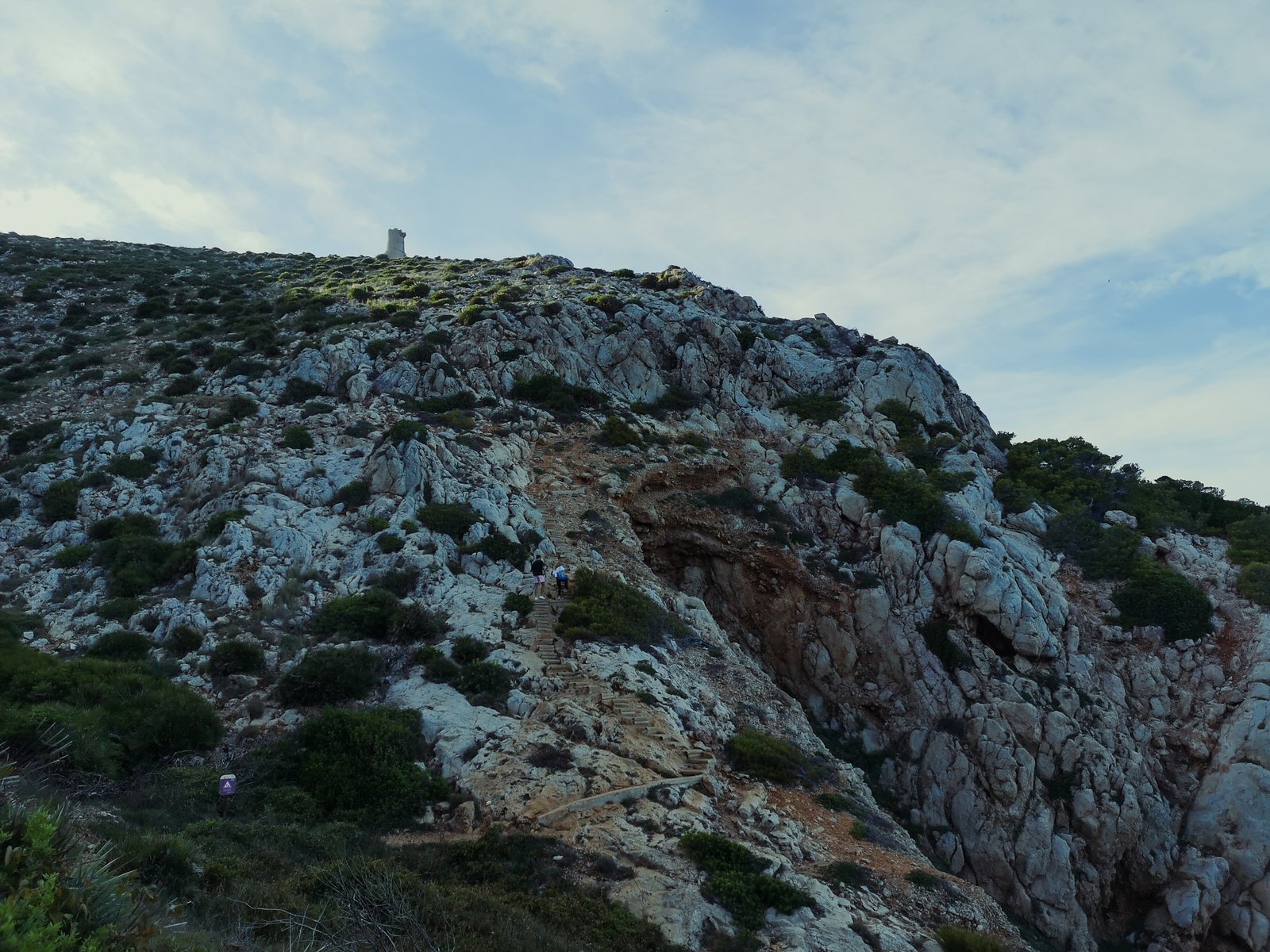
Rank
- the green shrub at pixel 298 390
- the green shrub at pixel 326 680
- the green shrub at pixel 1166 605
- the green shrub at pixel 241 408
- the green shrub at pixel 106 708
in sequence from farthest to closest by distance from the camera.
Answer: the green shrub at pixel 298 390
the green shrub at pixel 241 408
the green shrub at pixel 1166 605
the green shrub at pixel 326 680
the green shrub at pixel 106 708

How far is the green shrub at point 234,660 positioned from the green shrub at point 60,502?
1089 cm

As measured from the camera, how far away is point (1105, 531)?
32.9m

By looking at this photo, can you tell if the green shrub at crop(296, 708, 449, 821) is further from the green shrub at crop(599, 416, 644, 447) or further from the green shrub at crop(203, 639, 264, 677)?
the green shrub at crop(599, 416, 644, 447)

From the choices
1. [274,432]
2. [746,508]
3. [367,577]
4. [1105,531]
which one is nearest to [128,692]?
[367,577]

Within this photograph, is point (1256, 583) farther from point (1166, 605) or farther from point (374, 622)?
point (374, 622)

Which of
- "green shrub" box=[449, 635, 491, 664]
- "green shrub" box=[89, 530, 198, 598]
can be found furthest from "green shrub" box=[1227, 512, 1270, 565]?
"green shrub" box=[89, 530, 198, 598]

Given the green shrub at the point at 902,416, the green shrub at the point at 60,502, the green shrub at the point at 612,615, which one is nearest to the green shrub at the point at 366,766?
the green shrub at the point at 612,615

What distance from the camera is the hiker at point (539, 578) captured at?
23266mm

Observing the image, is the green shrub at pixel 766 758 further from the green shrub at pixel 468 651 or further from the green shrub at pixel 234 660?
the green shrub at pixel 234 660

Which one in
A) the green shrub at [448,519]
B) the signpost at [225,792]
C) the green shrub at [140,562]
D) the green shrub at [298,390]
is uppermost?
the green shrub at [298,390]

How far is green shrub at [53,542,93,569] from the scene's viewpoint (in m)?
22.5

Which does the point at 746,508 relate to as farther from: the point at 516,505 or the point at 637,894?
the point at 637,894

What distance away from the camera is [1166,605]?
2883 cm

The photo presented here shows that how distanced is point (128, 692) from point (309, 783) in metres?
Result: 5.01
